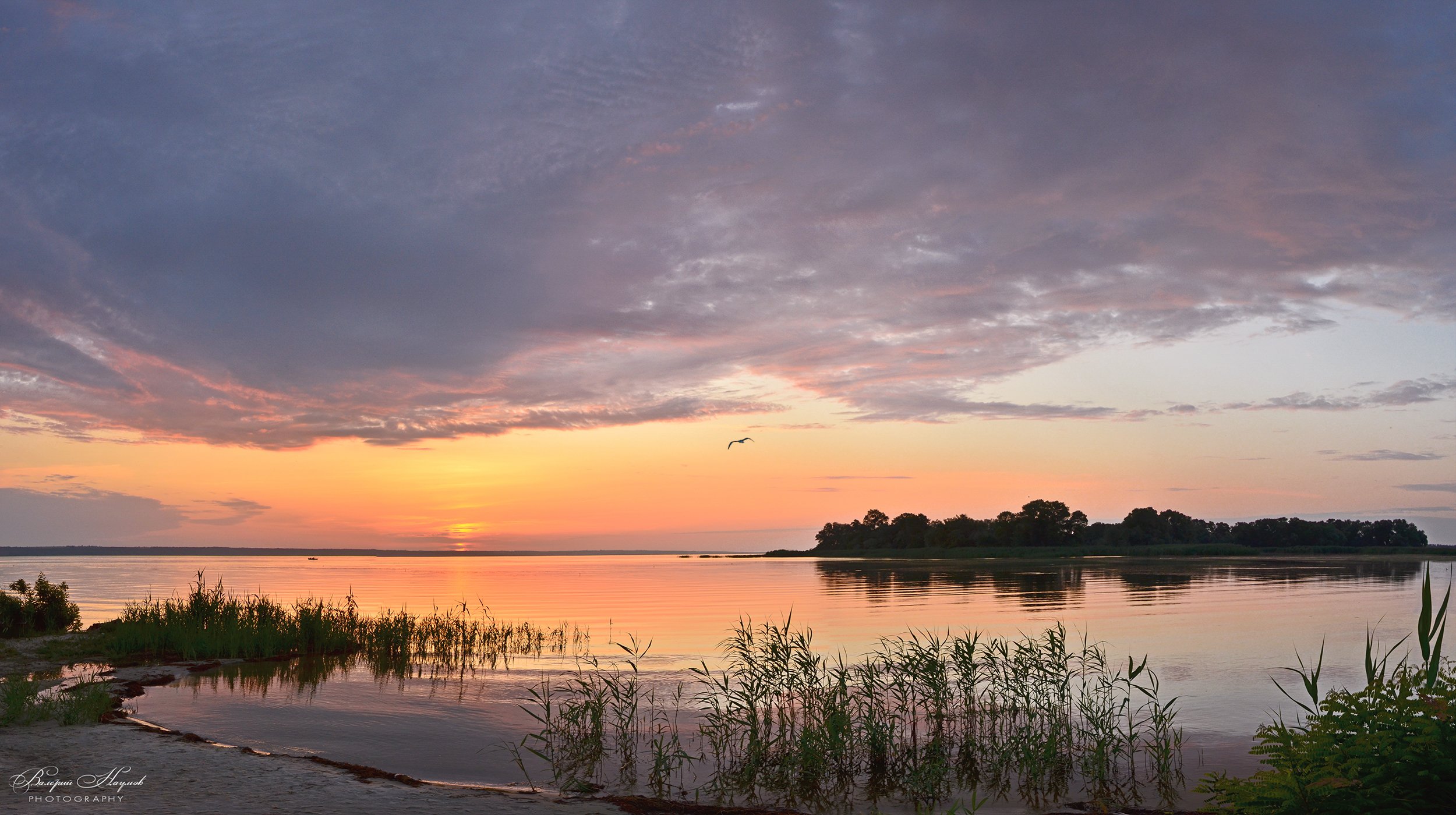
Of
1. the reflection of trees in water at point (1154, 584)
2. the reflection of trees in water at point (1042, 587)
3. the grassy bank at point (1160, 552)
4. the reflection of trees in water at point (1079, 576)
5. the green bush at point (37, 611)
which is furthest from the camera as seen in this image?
the grassy bank at point (1160, 552)

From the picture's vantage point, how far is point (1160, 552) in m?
153

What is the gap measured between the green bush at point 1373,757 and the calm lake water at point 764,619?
20.0 ft

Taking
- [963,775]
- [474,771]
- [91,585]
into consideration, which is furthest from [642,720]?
[91,585]

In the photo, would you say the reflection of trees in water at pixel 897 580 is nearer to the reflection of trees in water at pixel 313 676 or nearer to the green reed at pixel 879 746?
the reflection of trees in water at pixel 313 676

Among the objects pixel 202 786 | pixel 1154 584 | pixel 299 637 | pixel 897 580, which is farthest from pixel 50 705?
pixel 1154 584

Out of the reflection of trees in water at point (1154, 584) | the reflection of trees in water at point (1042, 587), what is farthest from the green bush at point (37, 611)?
the reflection of trees in water at point (1154, 584)

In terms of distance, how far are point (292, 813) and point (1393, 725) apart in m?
11.9

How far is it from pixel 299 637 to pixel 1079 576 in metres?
71.0

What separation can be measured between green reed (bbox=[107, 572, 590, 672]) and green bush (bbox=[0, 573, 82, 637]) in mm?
3303

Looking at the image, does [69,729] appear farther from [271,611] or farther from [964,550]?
[964,550]

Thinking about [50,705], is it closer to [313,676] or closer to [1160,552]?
[313,676]

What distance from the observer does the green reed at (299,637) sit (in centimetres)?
2742

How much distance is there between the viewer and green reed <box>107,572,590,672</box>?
2742 centimetres

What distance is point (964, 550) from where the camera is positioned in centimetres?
16700
